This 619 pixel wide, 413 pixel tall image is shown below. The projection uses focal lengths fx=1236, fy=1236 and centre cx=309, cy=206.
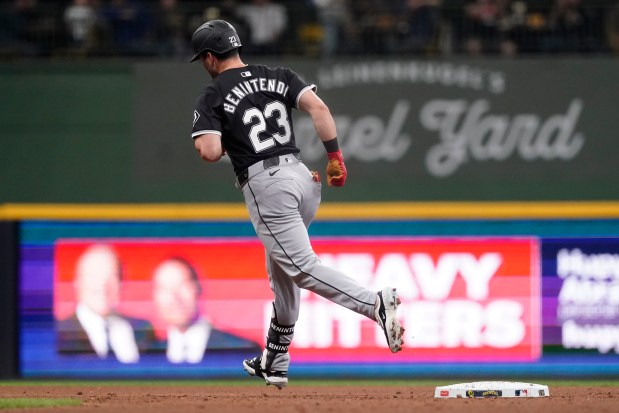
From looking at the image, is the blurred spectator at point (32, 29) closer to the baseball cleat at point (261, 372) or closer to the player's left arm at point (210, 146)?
the baseball cleat at point (261, 372)

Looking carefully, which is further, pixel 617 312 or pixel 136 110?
pixel 136 110

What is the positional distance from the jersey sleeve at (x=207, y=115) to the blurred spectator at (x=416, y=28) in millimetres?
7570

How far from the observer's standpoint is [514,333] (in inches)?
398

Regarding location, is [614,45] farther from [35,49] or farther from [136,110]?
[35,49]

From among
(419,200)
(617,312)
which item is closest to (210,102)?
(617,312)

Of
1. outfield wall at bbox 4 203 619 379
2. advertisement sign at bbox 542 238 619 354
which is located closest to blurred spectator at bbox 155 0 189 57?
outfield wall at bbox 4 203 619 379

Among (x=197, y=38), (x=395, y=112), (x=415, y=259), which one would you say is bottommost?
(x=415, y=259)

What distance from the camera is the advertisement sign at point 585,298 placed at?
10.0m

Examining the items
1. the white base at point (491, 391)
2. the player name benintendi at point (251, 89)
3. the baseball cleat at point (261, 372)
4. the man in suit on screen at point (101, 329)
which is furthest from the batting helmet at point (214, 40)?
the man in suit on screen at point (101, 329)

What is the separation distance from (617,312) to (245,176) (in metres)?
4.41

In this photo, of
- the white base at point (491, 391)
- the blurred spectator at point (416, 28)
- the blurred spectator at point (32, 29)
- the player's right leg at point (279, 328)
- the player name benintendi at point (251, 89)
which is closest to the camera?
the player name benintendi at point (251, 89)

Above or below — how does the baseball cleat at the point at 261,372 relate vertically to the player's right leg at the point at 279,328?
below

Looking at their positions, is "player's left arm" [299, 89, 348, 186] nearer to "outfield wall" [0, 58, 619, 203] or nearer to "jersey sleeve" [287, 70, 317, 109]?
"jersey sleeve" [287, 70, 317, 109]

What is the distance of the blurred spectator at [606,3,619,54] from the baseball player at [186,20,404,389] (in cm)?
792
